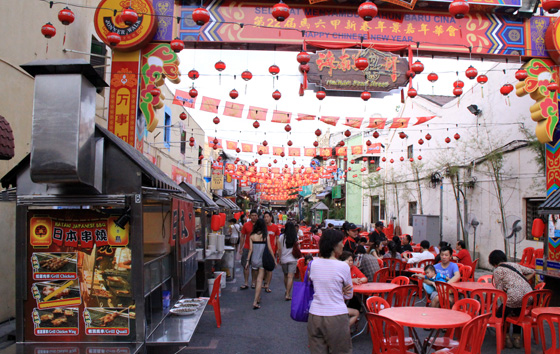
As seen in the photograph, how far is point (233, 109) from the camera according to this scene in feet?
42.4

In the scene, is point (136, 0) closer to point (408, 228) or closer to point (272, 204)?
point (408, 228)

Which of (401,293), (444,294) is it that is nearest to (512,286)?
(444,294)

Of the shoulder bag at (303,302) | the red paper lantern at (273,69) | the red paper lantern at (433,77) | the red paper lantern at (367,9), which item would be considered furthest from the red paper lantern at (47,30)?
the red paper lantern at (433,77)

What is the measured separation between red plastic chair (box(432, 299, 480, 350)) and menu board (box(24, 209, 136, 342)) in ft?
12.1

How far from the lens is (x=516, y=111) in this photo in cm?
1495

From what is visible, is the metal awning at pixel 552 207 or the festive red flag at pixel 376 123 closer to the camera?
the metal awning at pixel 552 207

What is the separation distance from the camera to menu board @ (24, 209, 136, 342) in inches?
207

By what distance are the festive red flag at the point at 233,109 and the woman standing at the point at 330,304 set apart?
913 centimetres

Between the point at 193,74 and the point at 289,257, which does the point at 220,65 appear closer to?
the point at 193,74

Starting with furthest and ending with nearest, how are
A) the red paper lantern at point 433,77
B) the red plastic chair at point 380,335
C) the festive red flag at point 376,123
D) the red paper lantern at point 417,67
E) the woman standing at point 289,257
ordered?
the festive red flag at point 376,123 → the red paper lantern at point 433,77 → the woman standing at point 289,257 → the red paper lantern at point 417,67 → the red plastic chair at point 380,335

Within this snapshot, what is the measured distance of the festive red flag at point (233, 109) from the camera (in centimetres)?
→ 1289

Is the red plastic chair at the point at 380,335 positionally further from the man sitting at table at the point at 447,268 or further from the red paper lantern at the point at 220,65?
the red paper lantern at the point at 220,65

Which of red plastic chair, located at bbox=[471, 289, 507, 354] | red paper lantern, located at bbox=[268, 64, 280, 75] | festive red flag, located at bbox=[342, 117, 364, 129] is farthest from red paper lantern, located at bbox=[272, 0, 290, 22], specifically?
festive red flag, located at bbox=[342, 117, 364, 129]

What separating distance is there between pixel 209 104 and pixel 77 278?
26.4ft
